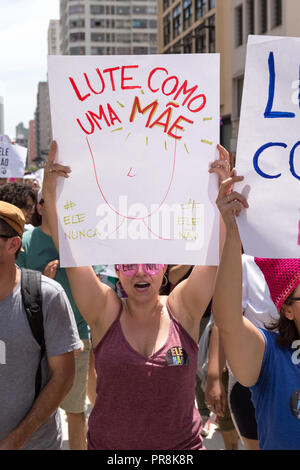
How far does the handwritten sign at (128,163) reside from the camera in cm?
219

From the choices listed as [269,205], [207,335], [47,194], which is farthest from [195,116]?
[207,335]

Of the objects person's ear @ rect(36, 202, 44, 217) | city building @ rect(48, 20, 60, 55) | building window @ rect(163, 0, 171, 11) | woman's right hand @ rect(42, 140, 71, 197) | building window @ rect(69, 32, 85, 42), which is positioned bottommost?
person's ear @ rect(36, 202, 44, 217)

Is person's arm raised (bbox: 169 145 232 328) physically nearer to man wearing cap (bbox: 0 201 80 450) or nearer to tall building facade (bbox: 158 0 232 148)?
man wearing cap (bbox: 0 201 80 450)

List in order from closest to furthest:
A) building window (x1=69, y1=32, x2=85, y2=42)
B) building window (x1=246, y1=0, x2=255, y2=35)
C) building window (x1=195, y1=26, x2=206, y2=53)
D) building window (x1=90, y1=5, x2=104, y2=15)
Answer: building window (x1=246, y1=0, x2=255, y2=35) < building window (x1=195, y1=26, x2=206, y2=53) < building window (x1=69, y1=32, x2=85, y2=42) < building window (x1=90, y1=5, x2=104, y2=15)

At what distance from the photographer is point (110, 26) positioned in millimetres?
86188

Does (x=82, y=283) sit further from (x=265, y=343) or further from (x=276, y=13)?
(x=276, y=13)

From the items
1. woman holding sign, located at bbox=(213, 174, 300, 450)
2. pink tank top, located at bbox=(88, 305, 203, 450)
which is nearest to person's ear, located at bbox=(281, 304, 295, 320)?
woman holding sign, located at bbox=(213, 174, 300, 450)

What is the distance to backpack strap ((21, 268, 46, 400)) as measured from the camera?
2.29 meters

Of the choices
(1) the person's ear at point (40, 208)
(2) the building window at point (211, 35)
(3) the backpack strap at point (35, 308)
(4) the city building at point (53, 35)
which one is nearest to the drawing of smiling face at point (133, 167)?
(3) the backpack strap at point (35, 308)

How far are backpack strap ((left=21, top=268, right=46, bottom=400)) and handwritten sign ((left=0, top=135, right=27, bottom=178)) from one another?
4.72 meters

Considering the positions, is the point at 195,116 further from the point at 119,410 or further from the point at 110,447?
the point at 110,447

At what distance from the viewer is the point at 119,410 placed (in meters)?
2.23

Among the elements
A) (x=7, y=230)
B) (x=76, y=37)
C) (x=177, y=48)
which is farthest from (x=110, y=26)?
(x=7, y=230)
